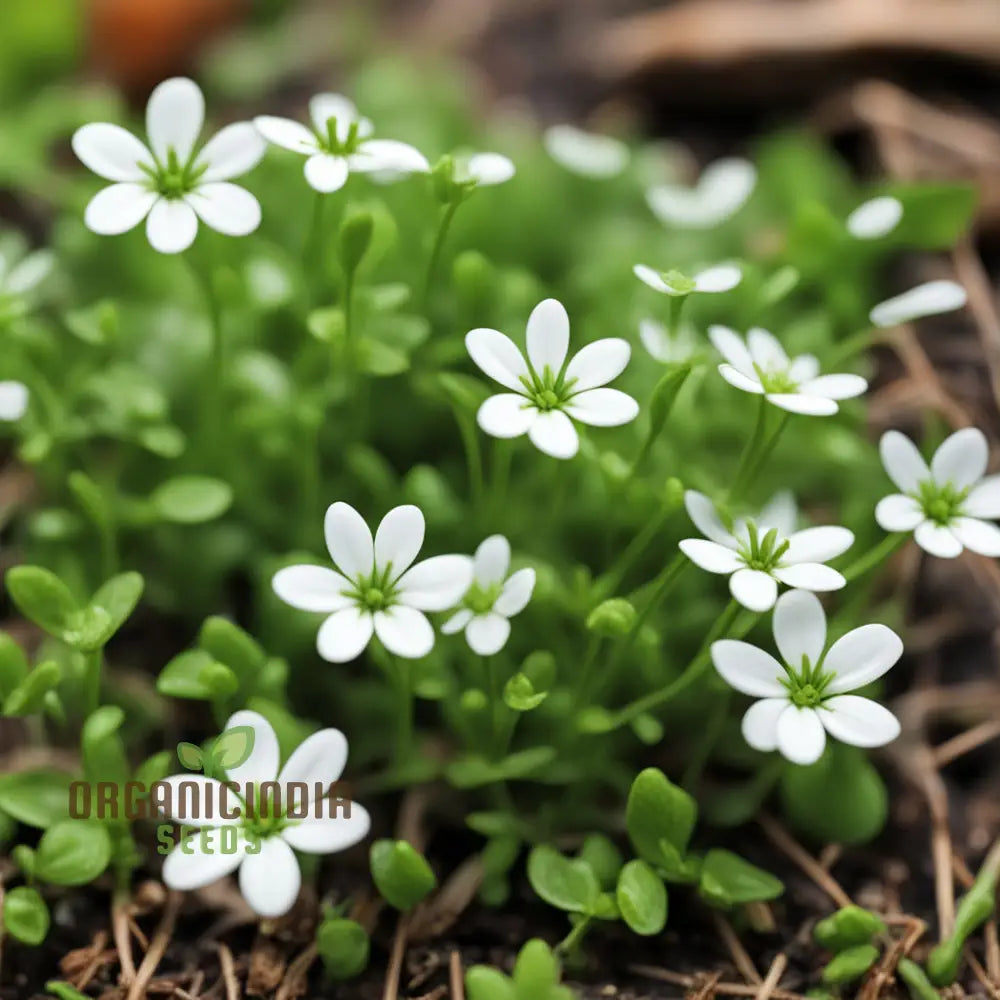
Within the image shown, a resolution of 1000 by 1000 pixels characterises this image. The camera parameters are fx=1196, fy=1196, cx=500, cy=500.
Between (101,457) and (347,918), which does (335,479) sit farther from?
(347,918)

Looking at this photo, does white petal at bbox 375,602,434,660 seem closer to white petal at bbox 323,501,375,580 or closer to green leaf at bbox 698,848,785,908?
white petal at bbox 323,501,375,580

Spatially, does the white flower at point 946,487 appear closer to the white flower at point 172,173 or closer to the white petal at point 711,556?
the white petal at point 711,556

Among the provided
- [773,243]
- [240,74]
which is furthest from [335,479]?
[240,74]

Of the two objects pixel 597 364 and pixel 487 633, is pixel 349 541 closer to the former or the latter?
pixel 487 633

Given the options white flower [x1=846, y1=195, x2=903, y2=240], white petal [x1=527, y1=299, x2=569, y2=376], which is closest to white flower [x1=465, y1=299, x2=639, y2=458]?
white petal [x1=527, y1=299, x2=569, y2=376]

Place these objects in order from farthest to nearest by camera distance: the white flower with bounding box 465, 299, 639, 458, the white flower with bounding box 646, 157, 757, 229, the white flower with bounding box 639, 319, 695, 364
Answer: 1. the white flower with bounding box 646, 157, 757, 229
2. the white flower with bounding box 639, 319, 695, 364
3. the white flower with bounding box 465, 299, 639, 458

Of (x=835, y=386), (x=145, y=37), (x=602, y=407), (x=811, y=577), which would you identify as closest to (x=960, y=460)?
(x=835, y=386)

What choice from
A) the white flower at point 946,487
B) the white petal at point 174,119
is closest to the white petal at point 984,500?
the white flower at point 946,487
